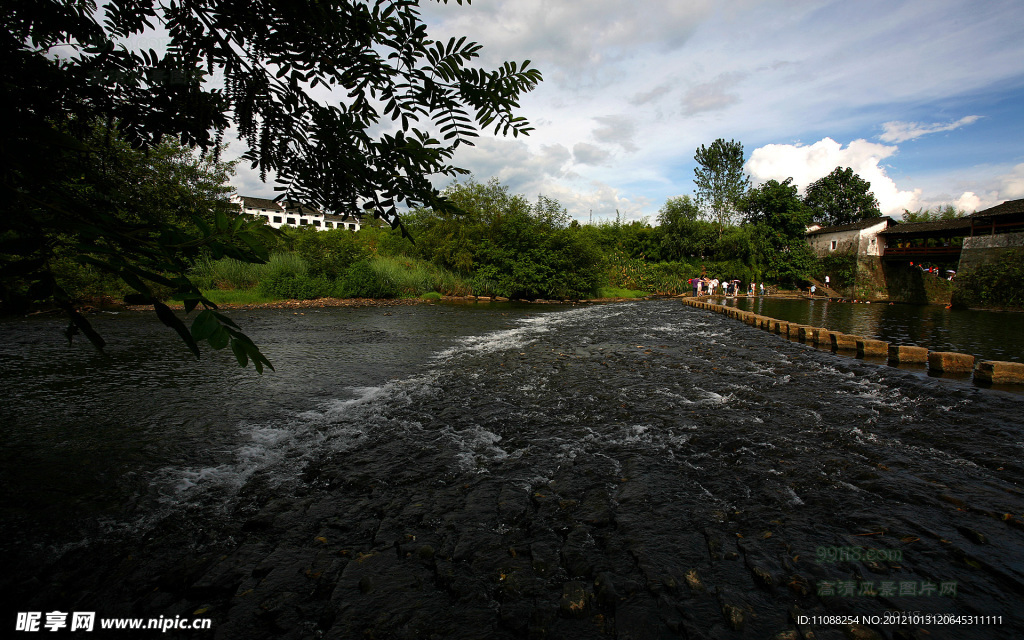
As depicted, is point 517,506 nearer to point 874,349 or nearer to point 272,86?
point 272,86

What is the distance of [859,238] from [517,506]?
52.7 metres

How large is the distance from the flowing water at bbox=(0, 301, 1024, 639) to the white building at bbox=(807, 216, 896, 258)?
45.2 metres

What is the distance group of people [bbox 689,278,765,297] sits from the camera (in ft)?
114

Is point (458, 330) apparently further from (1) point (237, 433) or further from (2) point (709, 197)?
(2) point (709, 197)

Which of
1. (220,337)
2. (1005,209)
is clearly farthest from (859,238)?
(220,337)

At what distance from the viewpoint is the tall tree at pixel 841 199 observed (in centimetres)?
5778

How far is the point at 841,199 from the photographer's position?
2343 inches

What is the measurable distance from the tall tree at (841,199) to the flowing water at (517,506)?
217 ft

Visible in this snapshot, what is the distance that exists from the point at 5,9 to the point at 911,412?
9.44m

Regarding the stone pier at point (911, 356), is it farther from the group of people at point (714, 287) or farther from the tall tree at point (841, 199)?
the tall tree at point (841, 199)

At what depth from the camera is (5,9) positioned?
223 cm

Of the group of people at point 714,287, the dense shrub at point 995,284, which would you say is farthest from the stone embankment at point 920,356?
the dense shrub at point 995,284

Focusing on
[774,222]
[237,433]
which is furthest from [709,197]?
[237,433]

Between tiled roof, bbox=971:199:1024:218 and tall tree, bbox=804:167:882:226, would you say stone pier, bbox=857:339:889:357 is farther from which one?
tall tree, bbox=804:167:882:226
